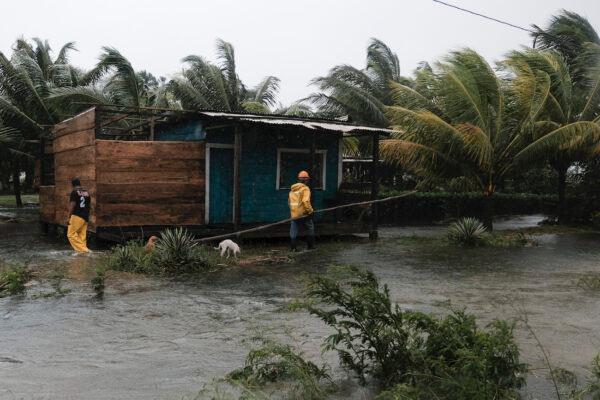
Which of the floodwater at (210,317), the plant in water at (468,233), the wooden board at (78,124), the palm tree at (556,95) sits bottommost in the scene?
the floodwater at (210,317)

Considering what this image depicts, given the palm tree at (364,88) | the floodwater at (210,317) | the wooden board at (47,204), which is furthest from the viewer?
the palm tree at (364,88)

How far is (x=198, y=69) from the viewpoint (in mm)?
22125

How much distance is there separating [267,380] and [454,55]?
12.4m

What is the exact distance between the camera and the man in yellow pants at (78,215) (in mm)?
10992

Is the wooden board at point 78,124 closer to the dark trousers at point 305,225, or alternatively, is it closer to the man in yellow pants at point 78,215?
the man in yellow pants at point 78,215

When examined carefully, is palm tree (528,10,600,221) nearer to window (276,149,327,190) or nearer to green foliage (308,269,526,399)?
window (276,149,327,190)

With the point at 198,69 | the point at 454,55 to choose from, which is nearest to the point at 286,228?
the point at 454,55

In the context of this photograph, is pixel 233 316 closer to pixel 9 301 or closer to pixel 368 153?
pixel 9 301

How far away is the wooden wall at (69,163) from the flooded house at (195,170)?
0.02 metres

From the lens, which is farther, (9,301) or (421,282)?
(421,282)

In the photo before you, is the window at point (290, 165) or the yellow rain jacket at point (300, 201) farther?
the window at point (290, 165)

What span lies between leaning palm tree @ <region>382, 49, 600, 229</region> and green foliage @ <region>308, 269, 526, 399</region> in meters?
10.3

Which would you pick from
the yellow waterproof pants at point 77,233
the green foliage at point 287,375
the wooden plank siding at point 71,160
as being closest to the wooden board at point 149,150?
the wooden plank siding at point 71,160

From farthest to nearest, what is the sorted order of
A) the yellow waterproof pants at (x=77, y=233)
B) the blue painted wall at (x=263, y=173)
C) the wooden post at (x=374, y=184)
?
the wooden post at (x=374, y=184) < the blue painted wall at (x=263, y=173) < the yellow waterproof pants at (x=77, y=233)
